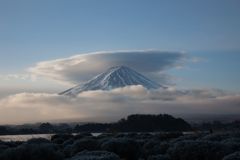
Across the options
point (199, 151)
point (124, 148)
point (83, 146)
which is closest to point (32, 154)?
point (124, 148)

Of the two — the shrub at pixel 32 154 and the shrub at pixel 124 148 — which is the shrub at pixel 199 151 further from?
the shrub at pixel 124 148

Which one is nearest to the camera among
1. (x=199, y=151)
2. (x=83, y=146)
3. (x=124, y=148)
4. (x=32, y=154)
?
(x=199, y=151)

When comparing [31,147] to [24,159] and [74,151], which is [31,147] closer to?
[24,159]

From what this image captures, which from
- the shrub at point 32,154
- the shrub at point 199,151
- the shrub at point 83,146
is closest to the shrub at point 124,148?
the shrub at point 83,146

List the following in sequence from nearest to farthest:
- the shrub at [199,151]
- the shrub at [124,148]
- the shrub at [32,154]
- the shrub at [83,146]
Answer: the shrub at [199,151], the shrub at [32,154], the shrub at [124,148], the shrub at [83,146]

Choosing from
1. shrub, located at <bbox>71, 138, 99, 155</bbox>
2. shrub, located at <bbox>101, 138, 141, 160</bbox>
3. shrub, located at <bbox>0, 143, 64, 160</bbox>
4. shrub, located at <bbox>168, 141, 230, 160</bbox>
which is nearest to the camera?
shrub, located at <bbox>168, 141, 230, 160</bbox>

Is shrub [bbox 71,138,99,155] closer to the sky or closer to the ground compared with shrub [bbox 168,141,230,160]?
closer to the sky

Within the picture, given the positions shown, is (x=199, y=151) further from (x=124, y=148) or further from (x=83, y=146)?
(x=83, y=146)

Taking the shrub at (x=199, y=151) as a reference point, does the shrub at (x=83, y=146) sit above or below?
above

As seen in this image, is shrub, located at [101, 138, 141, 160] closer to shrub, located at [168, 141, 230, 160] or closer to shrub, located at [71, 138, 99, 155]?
shrub, located at [71, 138, 99, 155]

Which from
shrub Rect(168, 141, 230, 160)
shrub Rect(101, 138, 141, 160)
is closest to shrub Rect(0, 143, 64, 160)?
shrub Rect(101, 138, 141, 160)

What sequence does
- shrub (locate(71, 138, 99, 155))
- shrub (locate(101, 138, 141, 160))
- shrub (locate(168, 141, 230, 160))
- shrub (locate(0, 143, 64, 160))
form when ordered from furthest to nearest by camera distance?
shrub (locate(71, 138, 99, 155)) < shrub (locate(101, 138, 141, 160)) < shrub (locate(0, 143, 64, 160)) < shrub (locate(168, 141, 230, 160))

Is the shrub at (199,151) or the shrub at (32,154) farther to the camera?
the shrub at (32,154)

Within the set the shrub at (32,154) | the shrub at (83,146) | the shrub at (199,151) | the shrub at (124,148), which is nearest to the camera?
the shrub at (199,151)
